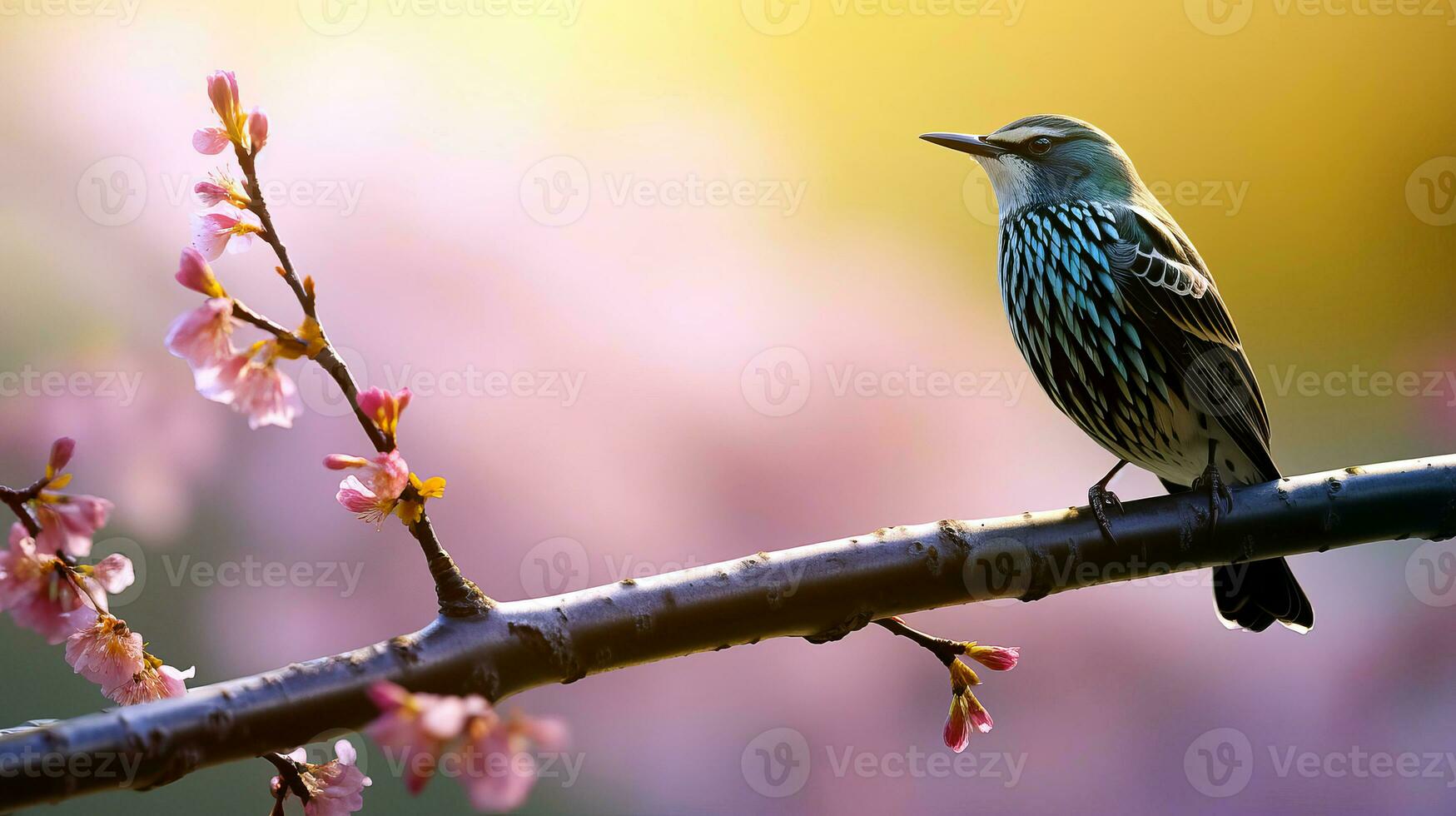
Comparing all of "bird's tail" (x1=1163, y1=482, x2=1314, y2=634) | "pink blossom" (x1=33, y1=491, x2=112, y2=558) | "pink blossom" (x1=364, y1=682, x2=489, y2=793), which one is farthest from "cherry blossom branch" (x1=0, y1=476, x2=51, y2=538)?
"bird's tail" (x1=1163, y1=482, x2=1314, y2=634)

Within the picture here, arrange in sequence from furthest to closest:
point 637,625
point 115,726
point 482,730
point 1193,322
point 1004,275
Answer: point 1004,275 → point 1193,322 → point 637,625 → point 115,726 → point 482,730

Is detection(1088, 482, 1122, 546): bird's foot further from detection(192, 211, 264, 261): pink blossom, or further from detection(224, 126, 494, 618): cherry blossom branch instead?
detection(192, 211, 264, 261): pink blossom

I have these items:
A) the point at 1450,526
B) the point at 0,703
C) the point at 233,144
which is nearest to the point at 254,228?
the point at 233,144

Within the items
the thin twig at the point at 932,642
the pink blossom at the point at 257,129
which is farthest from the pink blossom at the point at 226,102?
the thin twig at the point at 932,642

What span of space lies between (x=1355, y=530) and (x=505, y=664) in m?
0.59

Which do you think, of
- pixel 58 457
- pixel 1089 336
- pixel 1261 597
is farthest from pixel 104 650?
pixel 1261 597

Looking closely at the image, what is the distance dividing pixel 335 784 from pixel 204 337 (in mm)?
248

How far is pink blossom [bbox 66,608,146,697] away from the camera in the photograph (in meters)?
0.51

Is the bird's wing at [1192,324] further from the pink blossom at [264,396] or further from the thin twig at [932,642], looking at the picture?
the pink blossom at [264,396]

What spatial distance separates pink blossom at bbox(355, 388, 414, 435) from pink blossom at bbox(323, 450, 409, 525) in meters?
0.02

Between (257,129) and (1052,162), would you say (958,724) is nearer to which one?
(257,129)

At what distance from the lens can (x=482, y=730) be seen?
0.32 m

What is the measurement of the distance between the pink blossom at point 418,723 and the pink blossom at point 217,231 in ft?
0.85

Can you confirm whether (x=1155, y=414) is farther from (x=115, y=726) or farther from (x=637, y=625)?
Result: (x=115, y=726)
